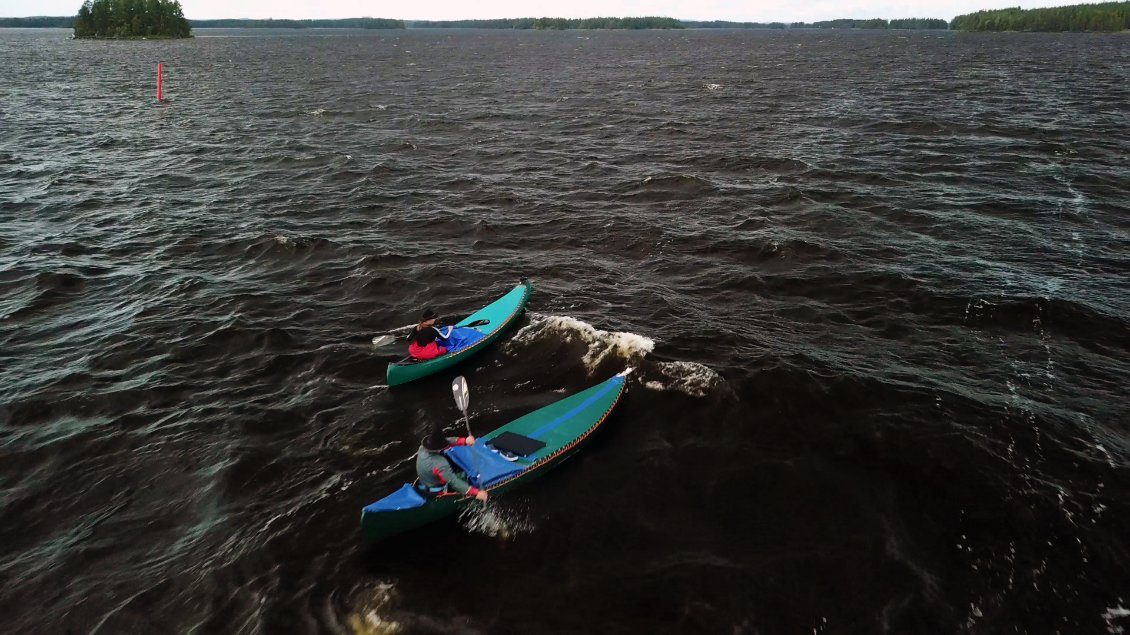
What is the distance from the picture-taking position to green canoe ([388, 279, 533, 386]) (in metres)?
14.9

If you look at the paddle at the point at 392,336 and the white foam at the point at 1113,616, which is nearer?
the white foam at the point at 1113,616

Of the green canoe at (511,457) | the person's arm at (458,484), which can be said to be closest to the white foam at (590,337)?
the green canoe at (511,457)

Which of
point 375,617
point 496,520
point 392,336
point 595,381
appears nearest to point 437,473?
point 496,520

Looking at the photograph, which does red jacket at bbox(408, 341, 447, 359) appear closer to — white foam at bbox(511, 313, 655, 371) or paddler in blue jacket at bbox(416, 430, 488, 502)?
white foam at bbox(511, 313, 655, 371)

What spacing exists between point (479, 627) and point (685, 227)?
61.4 feet

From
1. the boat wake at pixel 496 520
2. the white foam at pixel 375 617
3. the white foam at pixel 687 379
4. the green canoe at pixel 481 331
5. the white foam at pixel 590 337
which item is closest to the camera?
the white foam at pixel 375 617

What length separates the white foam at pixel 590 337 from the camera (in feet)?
52.7

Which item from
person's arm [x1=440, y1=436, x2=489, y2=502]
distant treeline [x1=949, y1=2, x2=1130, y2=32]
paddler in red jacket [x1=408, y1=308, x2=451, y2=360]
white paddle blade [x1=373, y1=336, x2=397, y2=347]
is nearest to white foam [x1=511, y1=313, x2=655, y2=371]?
paddler in red jacket [x1=408, y1=308, x2=451, y2=360]

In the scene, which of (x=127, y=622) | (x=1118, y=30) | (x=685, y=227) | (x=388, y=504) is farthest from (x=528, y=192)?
(x=1118, y=30)

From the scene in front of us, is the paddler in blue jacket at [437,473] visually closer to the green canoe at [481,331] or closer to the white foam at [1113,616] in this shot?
the green canoe at [481,331]

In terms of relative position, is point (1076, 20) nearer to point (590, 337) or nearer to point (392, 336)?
point (590, 337)

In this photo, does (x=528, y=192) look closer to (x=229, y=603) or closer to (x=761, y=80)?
(x=229, y=603)

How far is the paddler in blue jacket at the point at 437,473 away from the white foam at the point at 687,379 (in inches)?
225

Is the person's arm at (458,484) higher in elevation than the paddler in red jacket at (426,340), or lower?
lower
